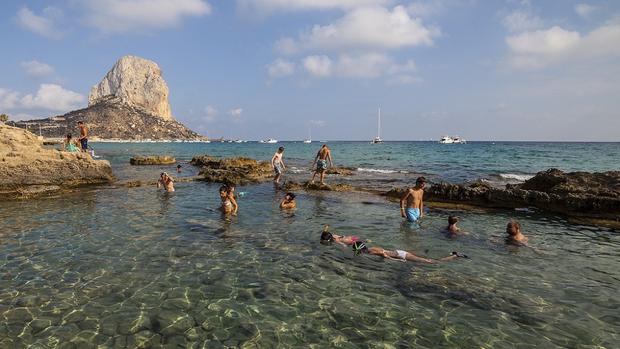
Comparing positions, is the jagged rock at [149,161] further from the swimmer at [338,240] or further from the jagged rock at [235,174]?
the swimmer at [338,240]

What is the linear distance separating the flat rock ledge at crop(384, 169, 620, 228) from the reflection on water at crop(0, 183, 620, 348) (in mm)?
2178

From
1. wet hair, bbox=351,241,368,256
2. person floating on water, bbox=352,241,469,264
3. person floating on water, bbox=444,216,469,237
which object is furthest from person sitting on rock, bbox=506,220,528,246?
wet hair, bbox=351,241,368,256

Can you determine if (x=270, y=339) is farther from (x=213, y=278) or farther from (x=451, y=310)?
(x=451, y=310)

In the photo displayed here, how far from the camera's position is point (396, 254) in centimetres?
997

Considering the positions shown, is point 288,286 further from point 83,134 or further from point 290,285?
point 83,134

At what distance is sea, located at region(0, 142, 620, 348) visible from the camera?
605 cm

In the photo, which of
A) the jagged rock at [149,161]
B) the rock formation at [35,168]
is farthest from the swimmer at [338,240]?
the jagged rock at [149,161]

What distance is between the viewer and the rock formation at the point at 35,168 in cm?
1909

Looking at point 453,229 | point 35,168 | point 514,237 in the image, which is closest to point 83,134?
point 35,168

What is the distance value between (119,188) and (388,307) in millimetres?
19546

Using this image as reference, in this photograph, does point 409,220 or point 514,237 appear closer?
point 514,237

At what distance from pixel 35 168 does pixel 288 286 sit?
1983cm

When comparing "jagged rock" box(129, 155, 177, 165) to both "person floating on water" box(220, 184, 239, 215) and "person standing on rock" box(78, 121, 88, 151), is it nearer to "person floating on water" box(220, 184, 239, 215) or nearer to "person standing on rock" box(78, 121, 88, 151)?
"person standing on rock" box(78, 121, 88, 151)

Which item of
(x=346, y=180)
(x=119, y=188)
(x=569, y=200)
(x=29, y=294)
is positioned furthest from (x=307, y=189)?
(x=29, y=294)
